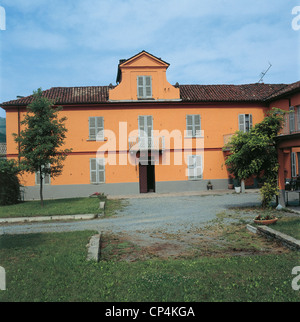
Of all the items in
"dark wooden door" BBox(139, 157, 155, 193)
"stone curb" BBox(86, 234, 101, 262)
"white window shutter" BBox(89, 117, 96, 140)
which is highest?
"white window shutter" BBox(89, 117, 96, 140)

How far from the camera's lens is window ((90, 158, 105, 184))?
20844 mm

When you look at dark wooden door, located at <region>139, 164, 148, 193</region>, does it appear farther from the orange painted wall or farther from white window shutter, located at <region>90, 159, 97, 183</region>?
white window shutter, located at <region>90, 159, 97, 183</region>

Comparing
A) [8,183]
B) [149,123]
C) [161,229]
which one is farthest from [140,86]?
[161,229]

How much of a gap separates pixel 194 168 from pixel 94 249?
1567 centimetres

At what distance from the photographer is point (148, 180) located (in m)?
22.2

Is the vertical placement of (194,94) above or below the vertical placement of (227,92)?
below

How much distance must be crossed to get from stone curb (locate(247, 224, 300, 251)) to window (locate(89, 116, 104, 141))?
14.4 metres

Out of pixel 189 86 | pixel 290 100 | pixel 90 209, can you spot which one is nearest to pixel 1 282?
pixel 90 209

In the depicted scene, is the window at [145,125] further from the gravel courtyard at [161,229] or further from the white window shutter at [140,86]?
the gravel courtyard at [161,229]

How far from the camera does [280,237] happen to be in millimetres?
6988

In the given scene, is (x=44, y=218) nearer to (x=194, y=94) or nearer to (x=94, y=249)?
(x=94, y=249)

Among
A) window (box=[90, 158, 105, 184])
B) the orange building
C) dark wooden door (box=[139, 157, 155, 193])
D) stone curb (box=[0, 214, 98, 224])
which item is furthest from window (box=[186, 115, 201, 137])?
stone curb (box=[0, 214, 98, 224])
